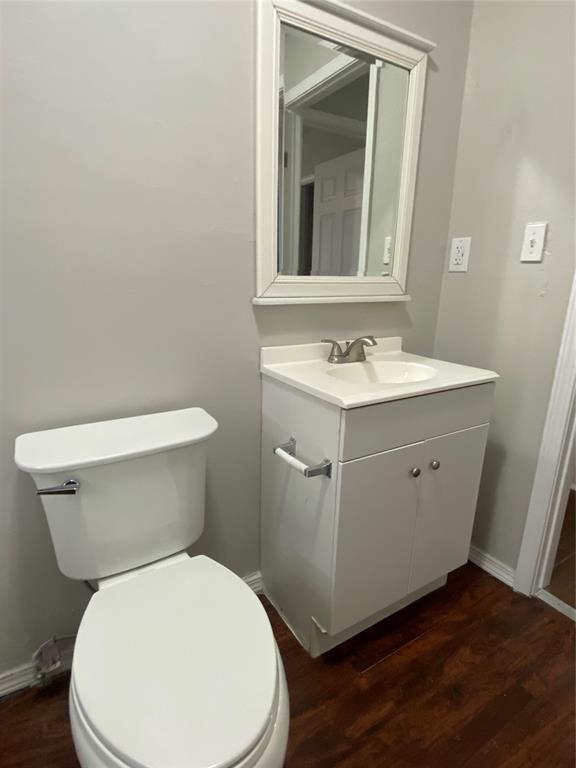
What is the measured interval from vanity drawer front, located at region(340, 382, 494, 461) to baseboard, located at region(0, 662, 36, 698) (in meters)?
1.04

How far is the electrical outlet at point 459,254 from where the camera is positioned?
1528 mm

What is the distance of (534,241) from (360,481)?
96cm

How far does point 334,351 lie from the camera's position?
137 centimetres

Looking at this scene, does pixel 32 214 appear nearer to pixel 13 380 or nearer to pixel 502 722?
pixel 13 380

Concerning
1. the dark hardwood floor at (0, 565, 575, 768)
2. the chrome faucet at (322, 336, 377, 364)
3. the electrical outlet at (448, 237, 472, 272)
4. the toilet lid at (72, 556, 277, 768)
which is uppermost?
the electrical outlet at (448, 237, 472, 272)

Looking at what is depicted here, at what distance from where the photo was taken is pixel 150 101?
3.25ft

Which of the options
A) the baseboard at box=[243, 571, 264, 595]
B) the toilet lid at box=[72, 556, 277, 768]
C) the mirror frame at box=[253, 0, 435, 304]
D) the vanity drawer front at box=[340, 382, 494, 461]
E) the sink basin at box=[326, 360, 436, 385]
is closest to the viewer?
the toilet lid at box=[72, 556, 277, 768]

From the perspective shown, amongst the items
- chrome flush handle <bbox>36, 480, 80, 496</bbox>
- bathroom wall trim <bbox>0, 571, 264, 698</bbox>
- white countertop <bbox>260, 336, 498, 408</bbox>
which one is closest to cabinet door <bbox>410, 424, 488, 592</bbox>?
white countertop <bbox>260, 336, 498, 408</bbox>

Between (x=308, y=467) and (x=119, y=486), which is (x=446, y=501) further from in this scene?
(x=119, y=486)

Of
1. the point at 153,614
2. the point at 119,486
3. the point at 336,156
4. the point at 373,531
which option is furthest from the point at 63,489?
the point at 336,156

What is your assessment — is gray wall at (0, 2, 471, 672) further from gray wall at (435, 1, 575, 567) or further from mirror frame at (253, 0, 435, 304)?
gray wall at (435, 1, 575, 567)

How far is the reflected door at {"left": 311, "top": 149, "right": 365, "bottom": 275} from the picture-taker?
128 cm

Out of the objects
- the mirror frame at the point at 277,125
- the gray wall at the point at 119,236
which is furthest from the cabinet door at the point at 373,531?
the mirror frame at the point at 277,125

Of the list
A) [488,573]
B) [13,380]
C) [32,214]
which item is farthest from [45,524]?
[488,573]
